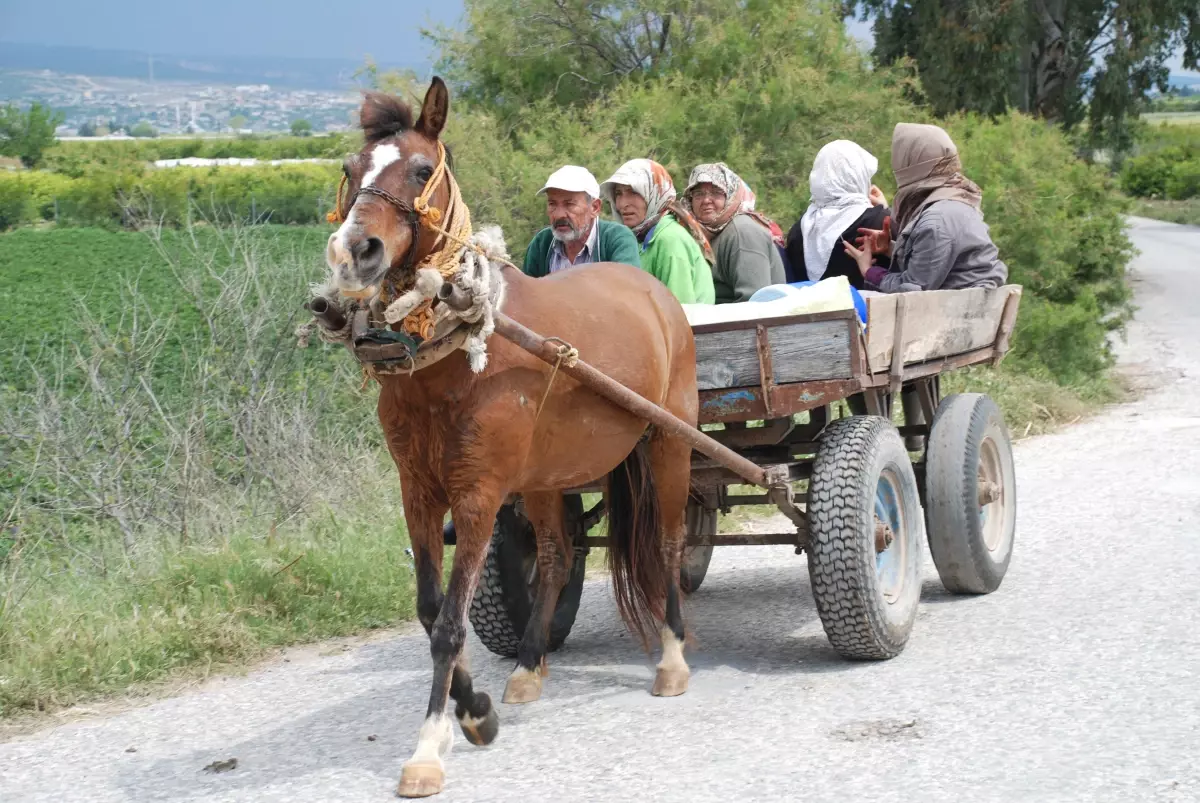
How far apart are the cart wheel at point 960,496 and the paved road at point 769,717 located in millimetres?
160

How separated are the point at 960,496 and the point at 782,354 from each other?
1.37 m

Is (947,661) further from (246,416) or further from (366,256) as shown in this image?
(246,416)

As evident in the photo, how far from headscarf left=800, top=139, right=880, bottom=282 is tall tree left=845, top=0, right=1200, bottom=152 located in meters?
17.9

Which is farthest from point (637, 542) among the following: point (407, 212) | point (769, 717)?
point (407, 212)

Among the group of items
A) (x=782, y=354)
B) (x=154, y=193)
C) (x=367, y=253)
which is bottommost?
(x=154, y=193)

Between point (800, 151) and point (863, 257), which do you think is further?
point (800, 151)

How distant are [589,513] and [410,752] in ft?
5.49

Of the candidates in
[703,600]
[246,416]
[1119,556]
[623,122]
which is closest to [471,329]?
[703,600]

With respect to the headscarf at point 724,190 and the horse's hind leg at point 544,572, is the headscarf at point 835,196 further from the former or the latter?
the horse's hind leg at point 544,572

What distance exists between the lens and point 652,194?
21.5 feet

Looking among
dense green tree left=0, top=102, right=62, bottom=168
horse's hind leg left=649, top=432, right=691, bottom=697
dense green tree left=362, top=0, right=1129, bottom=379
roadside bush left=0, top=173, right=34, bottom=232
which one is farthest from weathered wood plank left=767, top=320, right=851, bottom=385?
dense green tree left=0, top=102, right=62, bottom=168

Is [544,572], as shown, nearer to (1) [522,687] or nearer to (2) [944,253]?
(1) [522,687]

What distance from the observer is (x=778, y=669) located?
5.86 m

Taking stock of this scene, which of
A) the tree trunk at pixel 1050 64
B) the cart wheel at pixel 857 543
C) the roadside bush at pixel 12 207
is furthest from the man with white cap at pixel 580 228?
the roadside bush at pixel 12 207
